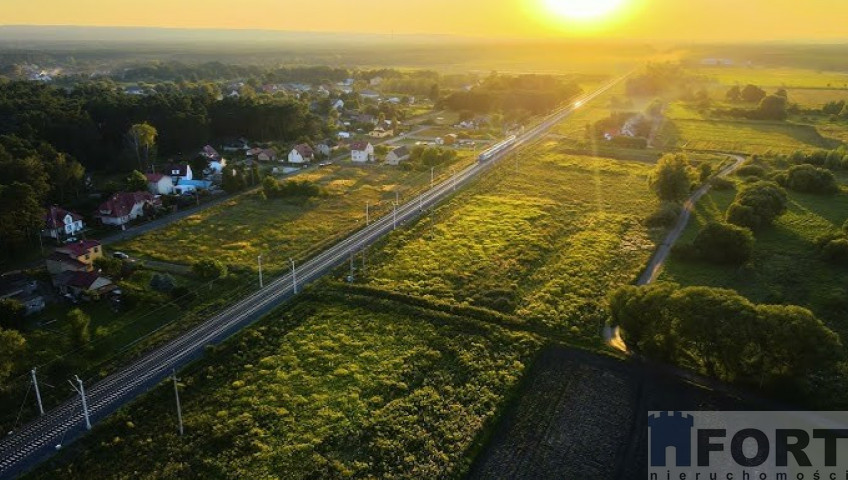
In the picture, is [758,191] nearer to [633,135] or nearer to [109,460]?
[633,135]

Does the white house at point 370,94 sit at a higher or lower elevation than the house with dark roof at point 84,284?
higher

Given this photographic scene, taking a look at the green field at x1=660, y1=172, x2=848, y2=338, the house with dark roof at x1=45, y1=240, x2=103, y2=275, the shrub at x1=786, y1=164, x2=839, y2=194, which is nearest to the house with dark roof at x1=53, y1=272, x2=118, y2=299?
the house with dark roof at x1=45, y1=240, x2=103, y2=275

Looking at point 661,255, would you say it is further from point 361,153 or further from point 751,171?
point 361,153

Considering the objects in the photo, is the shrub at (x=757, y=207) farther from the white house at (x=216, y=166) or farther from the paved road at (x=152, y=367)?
the white house at (x=216, y=166)

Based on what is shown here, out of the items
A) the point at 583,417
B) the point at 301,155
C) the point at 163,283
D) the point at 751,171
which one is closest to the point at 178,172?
the point at 301,155

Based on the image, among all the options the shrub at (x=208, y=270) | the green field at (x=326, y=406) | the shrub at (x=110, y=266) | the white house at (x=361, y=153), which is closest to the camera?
the green field at (x=326, y=406)

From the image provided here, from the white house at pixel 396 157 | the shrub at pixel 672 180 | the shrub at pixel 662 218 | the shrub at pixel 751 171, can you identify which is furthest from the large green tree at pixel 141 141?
the shrub at pixel 751 171
